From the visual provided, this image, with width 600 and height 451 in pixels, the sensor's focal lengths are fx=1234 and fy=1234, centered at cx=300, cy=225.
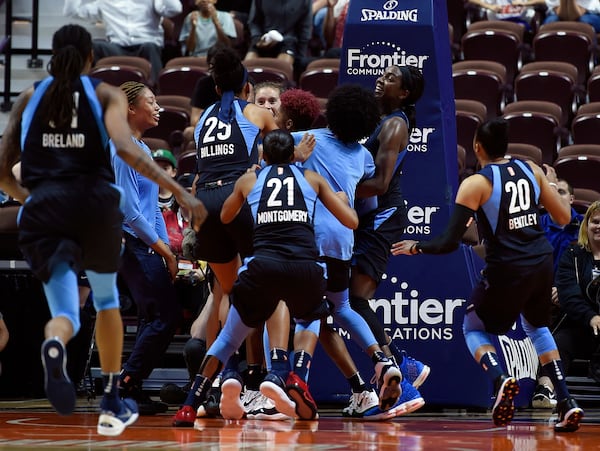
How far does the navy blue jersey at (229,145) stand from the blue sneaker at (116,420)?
2012 mm

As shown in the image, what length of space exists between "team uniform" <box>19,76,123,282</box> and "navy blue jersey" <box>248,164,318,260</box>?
52.0 inches

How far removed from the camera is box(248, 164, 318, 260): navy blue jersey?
6289mm

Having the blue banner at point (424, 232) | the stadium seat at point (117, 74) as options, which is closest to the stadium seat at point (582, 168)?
the blue banner at point (424, 232)

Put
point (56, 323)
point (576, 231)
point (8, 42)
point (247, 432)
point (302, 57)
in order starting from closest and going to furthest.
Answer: point (56, 323) < point (247, 432) < point (576, 231) < point (8, 42) < point (302, 57)

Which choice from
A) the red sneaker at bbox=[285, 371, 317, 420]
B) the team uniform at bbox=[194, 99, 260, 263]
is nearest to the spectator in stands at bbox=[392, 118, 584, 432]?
the red sneaker at bbox=[285, 371, 317, 420]

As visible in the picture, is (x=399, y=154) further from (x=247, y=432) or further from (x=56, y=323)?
(x=56, y=323)

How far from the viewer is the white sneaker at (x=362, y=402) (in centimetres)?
698

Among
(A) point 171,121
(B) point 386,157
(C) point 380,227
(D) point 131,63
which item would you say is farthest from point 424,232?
(D) point 131,63

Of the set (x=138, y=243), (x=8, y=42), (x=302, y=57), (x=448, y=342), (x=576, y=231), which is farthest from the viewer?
(x=302, y=57)

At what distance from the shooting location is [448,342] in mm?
7645

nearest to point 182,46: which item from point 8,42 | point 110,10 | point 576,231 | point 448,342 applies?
point 110,10

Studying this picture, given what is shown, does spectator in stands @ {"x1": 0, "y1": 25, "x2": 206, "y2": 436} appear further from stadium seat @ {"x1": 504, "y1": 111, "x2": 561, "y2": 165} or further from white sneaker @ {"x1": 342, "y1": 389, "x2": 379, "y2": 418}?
stadium seat @ {"x1": 504, "y1": 111, "x2": 561, "y2": 165}

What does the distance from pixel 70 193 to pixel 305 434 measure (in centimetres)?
170

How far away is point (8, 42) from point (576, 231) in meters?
5.81
